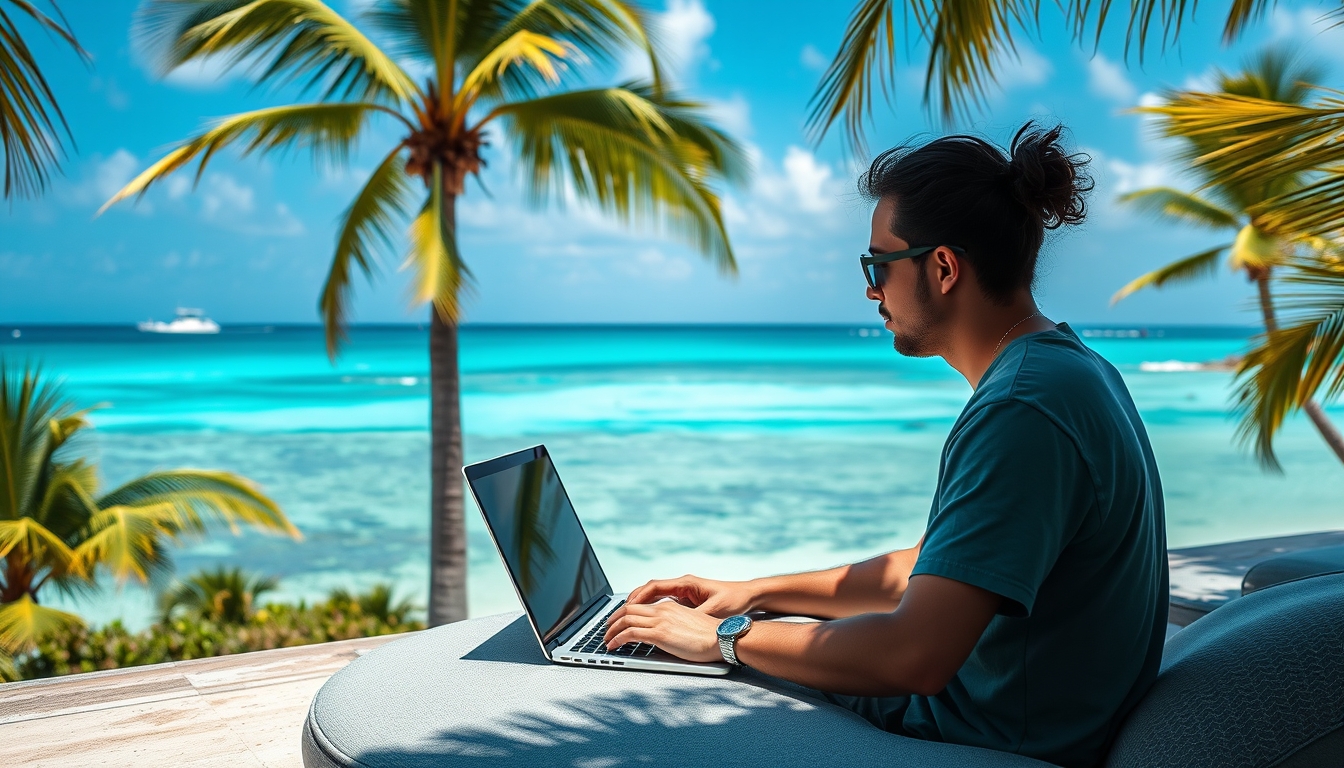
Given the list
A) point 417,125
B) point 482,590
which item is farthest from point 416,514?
point 417,125

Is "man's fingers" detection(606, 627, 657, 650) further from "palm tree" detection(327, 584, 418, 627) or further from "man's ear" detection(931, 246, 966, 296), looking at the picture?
"palm tree" detection(327, 584, 418, 627)

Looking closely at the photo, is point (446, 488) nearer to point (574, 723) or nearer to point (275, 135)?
point (275, 135)

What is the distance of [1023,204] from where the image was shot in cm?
156

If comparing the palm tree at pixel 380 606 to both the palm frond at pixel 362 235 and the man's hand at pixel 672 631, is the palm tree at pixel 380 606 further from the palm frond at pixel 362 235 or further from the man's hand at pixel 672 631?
the man's hand at pixel 672 631

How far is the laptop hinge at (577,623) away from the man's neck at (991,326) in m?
0.98

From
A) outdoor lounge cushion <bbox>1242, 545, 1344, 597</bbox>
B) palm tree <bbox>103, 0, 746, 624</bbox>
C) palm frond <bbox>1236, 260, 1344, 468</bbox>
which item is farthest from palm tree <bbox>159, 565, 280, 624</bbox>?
palm frond <bbox>1236, 260, 1344, 468</bbox>

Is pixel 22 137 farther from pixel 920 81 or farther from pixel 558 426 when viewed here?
pixel 558 426

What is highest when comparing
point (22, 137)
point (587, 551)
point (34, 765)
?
point (22, 137)

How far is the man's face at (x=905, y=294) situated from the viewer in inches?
63.6

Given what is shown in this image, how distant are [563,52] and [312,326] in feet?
257

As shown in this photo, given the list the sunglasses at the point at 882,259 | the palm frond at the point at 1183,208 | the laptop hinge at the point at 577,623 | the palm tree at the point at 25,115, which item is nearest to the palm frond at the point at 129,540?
the palm tree at the point at 25,115

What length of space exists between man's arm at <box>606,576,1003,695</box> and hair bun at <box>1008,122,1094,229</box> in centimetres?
69

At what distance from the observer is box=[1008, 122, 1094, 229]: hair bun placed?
1.55 meters

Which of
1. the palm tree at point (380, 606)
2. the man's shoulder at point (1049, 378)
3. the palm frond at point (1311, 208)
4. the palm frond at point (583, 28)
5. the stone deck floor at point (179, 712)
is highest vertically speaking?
the palm frond at point (583, 28)
